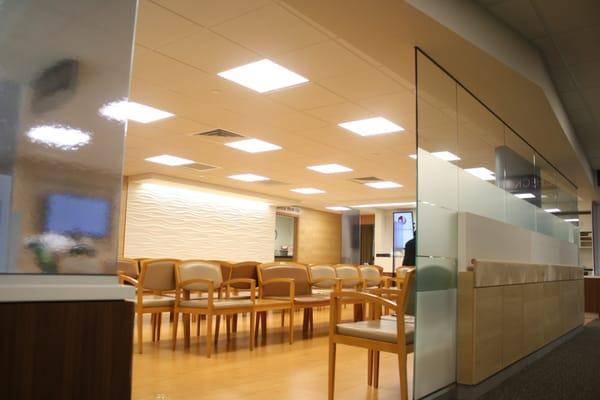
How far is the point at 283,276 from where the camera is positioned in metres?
6.22

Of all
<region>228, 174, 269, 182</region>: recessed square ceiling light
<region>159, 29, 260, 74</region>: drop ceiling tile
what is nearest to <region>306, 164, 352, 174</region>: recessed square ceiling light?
<region>228, 174, 269, 182</region>: recessed square ceiling light

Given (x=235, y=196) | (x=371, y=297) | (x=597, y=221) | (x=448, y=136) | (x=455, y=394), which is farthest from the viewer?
(x=235, y=196)

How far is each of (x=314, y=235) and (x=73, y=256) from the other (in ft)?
51.5

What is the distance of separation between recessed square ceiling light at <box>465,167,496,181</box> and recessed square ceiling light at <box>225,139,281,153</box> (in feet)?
12.1

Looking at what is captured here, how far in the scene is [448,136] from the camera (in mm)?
3936

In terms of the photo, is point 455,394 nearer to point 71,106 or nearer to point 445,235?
point 445,235

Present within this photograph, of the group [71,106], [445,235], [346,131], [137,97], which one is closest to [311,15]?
[445,235]

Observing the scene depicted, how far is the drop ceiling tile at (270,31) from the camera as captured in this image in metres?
3.69

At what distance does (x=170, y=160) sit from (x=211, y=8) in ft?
19.8

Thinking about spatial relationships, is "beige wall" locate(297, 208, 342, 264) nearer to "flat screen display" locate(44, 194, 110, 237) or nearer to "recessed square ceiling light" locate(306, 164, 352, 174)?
"recessed square ceiling light" locate(306, 164, 352, 174)

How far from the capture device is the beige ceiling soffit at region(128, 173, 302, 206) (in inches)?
426

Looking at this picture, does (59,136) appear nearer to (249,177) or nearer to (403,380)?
(403,380)

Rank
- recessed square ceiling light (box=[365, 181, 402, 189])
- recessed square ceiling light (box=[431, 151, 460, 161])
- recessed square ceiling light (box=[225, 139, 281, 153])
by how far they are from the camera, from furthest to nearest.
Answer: recessed square ceiling light (box=[365, 181, 402, 189]) → recessed square ceiling light (box=[225, 139, 281, 153]) → recessed square ceiling light (box=[431, 151, 460, 161])

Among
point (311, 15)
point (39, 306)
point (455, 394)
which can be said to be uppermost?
point (311, 15)
